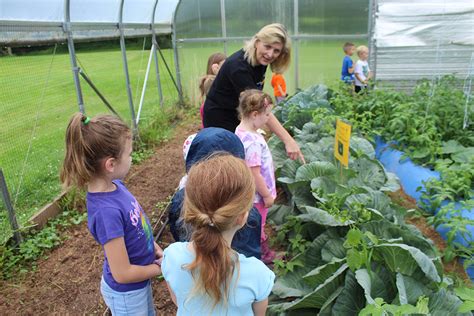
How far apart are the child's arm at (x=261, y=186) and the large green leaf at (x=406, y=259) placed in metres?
0.78

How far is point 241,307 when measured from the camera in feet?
4.26

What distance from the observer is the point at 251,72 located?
2.85m

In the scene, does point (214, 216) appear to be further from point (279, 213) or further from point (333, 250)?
point (279, 213)

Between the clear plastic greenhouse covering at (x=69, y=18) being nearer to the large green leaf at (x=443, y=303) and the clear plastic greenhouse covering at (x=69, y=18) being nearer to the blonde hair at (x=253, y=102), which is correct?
the blonde hair at (x=253, y=102)

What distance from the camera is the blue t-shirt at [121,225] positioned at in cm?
153

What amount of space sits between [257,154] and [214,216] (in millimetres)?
1339

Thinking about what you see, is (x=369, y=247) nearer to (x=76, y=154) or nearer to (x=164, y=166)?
(x=76, y=154)

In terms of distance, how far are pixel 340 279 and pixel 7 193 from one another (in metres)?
2.69

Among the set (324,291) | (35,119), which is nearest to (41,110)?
(35,119)

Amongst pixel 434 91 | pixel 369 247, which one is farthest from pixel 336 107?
pixel 369 247

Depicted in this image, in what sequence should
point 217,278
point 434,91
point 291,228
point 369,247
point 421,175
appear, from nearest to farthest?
1. point 217,278
2. point 369,247
3. point 291,228
4. point 421,175
5. point 434,91

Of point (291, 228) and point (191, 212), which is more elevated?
point (191, 212)

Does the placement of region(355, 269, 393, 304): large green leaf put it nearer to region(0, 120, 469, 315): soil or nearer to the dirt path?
region(0, 120, 469, 315): soil

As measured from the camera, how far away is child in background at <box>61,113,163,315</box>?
60.9 inches
